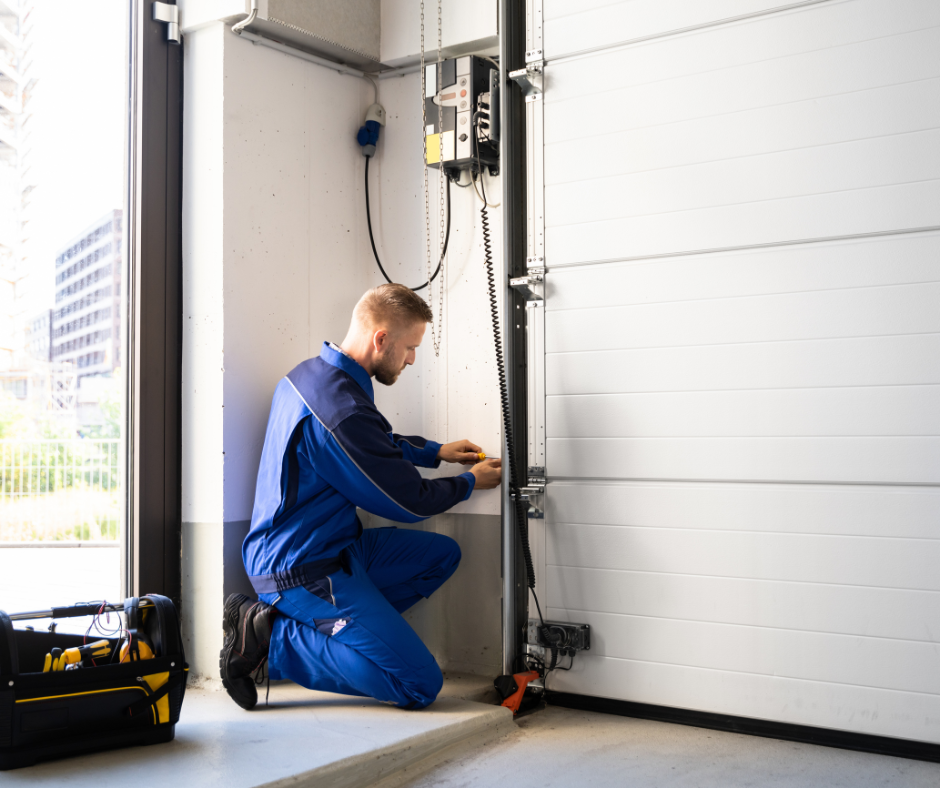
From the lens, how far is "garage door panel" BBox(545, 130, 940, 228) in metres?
2.70

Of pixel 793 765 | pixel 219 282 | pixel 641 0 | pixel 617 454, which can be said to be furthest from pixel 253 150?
pixel 793 765

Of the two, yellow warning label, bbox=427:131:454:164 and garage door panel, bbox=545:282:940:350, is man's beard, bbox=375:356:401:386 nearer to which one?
garage door panel, bbox=545:282:940:350

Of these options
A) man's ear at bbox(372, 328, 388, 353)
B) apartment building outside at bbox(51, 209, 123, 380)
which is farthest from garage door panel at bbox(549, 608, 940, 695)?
apartment building outside at bbox(51, 209, 123, 380)

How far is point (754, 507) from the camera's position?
289 centimetres

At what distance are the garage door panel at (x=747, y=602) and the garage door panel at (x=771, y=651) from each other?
0.9 inches

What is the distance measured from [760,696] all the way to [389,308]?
188cm

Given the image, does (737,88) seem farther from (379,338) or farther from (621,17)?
(379,338)

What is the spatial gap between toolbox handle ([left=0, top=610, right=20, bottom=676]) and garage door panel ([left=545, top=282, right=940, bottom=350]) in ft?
6.61

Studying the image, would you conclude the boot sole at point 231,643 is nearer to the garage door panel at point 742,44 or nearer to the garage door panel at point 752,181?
the garage door panel at point 752,181

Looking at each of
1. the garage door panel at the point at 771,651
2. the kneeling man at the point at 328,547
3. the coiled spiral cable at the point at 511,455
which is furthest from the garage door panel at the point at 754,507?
the kneeling man at the point at 328,547

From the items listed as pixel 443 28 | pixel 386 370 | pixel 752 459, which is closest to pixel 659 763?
pixel 752 459

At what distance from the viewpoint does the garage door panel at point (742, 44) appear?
8.93ft

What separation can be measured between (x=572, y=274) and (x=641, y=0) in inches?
40.5

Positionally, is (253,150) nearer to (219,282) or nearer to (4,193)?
(219,282)
